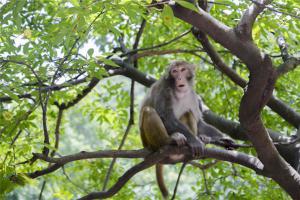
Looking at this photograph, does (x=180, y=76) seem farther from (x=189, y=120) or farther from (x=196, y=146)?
(x=196, y=146)

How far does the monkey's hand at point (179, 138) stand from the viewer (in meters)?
4.95

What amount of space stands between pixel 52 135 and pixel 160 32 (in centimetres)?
225

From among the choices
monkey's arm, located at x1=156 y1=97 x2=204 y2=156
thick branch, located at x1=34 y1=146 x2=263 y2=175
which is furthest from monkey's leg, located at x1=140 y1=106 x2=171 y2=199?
thick branch, located at x1=34 y1=146 x2=263 y2=175

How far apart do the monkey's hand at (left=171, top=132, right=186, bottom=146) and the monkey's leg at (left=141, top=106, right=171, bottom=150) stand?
0.06 meters

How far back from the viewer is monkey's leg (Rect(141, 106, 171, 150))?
5008 mm

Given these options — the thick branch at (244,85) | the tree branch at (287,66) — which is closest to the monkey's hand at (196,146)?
the thick branch at (244,85)

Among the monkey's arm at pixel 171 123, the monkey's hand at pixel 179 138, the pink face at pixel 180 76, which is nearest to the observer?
the monkey's hand at pixel 179 138

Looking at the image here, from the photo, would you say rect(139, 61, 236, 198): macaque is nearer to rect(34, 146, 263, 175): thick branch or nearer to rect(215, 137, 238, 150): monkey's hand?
rect(215, 137, 238, 150): monkey's hand

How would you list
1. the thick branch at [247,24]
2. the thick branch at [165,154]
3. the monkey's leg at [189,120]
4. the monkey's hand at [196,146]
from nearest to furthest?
1. the thick branch at [247,24]
2. the thick branch at [165,154]
3. the monkey's hand at [196,146]
4. the monkey's leg at [189,120]

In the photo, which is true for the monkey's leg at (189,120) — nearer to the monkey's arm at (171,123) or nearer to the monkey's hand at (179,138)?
the monkey's arm at (171,123)

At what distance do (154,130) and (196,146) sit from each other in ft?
1.58

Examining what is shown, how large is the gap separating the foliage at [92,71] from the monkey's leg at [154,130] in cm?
63

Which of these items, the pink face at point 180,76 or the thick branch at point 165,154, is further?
the pink face at point 180,76

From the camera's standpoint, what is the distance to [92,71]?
163 inches
